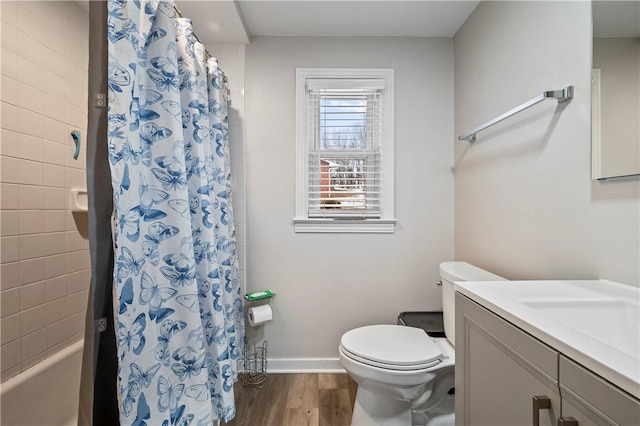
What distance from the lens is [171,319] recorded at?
1016mm

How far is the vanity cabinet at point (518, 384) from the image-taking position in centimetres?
47

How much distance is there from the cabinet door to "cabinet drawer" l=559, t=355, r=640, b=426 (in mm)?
20

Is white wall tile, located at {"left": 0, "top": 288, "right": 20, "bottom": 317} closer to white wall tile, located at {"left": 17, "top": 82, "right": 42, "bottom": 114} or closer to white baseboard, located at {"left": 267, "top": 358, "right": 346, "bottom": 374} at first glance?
white wall tile, located at {"left": 17, "top": 82, "right": 42, "bottom": 114}

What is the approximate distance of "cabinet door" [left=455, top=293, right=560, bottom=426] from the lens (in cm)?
57

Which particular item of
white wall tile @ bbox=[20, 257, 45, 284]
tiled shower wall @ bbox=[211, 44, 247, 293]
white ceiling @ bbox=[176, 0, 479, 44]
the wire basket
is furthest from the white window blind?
white wall tile @ bbox=[20, 257, 45, 284]

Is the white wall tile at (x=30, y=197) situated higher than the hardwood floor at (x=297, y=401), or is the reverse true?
the white wall tile at (x=30, y=197)

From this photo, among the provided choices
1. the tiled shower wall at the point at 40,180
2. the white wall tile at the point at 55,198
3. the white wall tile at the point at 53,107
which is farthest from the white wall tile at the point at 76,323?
the white wall tile at the point at 53,107

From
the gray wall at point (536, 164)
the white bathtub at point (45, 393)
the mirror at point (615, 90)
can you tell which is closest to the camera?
the mirror at point (615, 90)

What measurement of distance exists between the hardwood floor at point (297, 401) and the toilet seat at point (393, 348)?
0.48 m

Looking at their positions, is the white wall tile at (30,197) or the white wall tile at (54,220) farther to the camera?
the white wall tile at (54,220)

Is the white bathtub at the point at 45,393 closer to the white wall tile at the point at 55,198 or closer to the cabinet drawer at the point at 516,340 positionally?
the white wall tile at the point at 55,198

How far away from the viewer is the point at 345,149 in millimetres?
1990

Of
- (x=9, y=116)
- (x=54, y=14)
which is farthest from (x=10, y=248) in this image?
(x=54, y=14)

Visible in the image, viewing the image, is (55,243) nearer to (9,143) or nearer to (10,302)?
(10,302)
